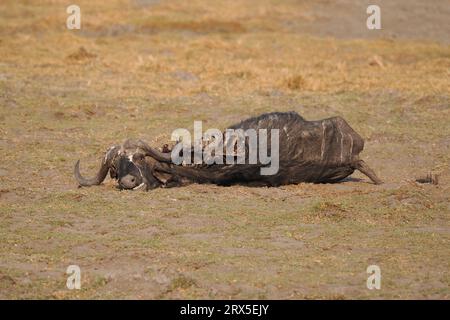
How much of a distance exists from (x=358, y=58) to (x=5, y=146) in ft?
33.8

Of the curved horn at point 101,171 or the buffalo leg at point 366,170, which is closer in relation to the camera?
the curved horn at point 101,171

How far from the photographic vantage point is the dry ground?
8.19m

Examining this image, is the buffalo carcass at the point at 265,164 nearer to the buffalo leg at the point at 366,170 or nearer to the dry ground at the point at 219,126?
the buffalo leg at the point at 366,170

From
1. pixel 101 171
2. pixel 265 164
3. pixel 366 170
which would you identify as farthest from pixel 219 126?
pixel 101 171

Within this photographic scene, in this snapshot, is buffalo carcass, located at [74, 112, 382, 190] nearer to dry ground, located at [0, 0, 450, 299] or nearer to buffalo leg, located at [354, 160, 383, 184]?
buffalo leg, located at [354, 160, 383, 184]

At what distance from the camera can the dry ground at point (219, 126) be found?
8.19m

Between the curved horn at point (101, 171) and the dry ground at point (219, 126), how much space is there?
4.6 inches

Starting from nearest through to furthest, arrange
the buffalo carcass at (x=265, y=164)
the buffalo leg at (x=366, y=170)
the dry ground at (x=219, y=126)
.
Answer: the dry ground at (x=219, y=126) < the buffalo carcass at (x=265, y=164) < the buffalo leg at (x=366, y=170)

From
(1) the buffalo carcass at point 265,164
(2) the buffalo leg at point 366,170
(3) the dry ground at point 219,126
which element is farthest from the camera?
(2) the buffalo leg at point 366,170

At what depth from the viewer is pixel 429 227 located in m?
9.75

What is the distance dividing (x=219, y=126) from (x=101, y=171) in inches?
172

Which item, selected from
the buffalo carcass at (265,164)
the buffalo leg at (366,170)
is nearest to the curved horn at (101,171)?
the buffalo carcass at (265,164)
